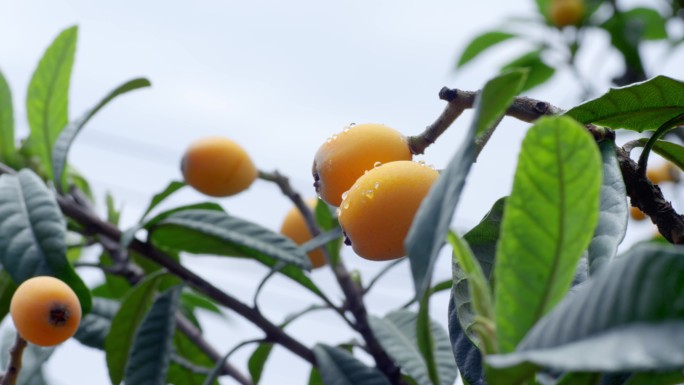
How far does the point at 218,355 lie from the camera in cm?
138

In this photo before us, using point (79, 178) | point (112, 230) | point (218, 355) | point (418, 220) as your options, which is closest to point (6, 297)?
point (112, 230)

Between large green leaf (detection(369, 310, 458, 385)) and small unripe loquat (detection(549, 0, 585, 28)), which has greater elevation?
small unripe loquat (detection(549, 0, 585, 28))

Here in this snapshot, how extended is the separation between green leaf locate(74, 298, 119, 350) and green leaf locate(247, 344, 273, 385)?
8.6 inches

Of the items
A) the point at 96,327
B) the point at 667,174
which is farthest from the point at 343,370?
the point at 667,174

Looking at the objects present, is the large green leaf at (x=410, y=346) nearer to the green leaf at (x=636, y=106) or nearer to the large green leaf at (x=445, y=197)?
the green leaf at (x=636, y=106)

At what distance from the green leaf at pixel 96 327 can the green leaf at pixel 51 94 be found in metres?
0.24

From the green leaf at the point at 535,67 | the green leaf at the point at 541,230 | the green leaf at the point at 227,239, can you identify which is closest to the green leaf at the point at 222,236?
the green leaf at the point at 227,239

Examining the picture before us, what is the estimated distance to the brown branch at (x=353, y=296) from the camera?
3.73 ft

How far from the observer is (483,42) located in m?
2.84

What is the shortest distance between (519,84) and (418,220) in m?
0.12

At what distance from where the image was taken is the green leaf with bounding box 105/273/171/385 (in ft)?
3.91

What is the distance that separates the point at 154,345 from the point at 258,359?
9.0 inches

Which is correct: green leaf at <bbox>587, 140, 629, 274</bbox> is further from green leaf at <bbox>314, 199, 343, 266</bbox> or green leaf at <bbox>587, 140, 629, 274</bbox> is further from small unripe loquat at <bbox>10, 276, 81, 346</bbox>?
green leaf at <bbox>314, 199, 343, 266</bbox>

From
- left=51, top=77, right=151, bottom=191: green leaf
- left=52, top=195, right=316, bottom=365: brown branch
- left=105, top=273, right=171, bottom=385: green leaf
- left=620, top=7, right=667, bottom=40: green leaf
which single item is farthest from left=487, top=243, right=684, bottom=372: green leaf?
left=620, top=7, right=667, bottom=40: green leaf
